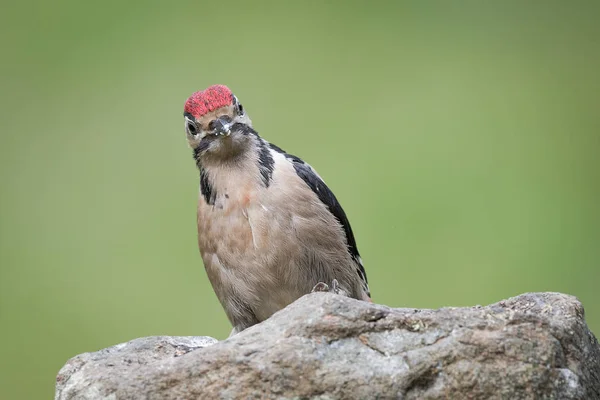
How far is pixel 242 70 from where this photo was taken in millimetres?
6441

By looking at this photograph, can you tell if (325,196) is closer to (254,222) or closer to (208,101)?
(254,222)

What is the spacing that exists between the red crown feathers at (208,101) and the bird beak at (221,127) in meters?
0.07

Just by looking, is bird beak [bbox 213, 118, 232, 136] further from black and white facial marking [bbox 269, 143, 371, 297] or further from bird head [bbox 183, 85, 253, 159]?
black and white facial marking [bbox 269, 143, 371, 297]

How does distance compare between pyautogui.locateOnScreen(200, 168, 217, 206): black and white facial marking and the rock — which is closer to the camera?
the rock

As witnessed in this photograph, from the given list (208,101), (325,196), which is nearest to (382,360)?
(325,196)

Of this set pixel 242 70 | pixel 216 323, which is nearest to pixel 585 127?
pixel 242 70

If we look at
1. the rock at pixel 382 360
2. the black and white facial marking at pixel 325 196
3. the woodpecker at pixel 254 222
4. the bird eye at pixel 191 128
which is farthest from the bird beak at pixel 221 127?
the rock at pixel 382 360

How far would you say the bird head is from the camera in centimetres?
413

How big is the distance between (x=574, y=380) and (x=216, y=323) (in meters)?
3.56

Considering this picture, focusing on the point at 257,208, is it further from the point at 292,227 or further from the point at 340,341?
the point at 340,341

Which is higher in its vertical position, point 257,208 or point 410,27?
point 410,27

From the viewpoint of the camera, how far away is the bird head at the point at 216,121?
4.13m

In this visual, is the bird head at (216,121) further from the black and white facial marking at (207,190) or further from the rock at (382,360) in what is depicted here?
the rock at (382,360)

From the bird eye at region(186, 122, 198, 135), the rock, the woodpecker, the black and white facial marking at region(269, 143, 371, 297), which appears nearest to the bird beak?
the woodpecker
